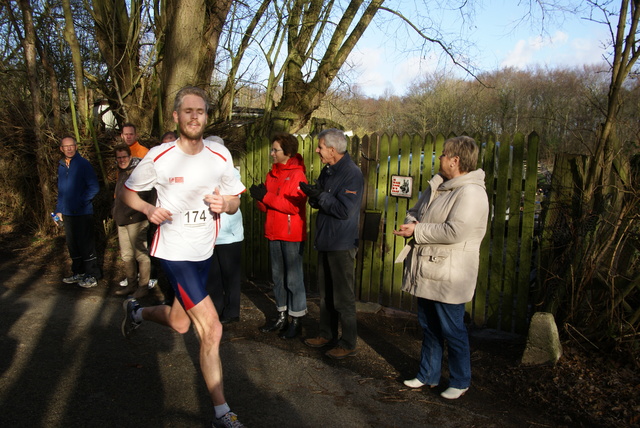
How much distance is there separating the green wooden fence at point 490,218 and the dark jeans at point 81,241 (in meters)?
2.72

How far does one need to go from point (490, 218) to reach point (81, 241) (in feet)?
17.9

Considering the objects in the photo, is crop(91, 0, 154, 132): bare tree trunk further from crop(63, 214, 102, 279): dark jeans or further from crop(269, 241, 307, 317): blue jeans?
crop(269, 241, 307, 317): blue jeans

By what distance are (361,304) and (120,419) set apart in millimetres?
3462

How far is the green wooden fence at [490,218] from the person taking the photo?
517cm

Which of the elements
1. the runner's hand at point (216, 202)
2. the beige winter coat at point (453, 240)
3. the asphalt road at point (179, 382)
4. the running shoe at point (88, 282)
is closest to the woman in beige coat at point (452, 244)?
the beige winter coat at point (453, 240)

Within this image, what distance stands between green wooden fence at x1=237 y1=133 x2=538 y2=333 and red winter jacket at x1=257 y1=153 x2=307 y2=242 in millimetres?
1001

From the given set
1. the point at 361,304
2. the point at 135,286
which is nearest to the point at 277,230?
the point at 361,304

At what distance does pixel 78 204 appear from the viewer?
7.05 metres

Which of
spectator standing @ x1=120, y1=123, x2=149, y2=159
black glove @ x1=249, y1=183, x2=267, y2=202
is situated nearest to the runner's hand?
black glove @ x1=249, y1=183, x2=267, y2=202

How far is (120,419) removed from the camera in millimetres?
3438

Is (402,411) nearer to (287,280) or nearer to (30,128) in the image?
(287,280)

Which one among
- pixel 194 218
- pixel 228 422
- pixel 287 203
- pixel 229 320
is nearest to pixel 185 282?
pixel 194 218

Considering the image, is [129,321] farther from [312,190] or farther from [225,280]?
[312,190]

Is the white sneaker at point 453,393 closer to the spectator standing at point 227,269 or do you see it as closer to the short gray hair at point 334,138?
the short gray hair at point 334,138
